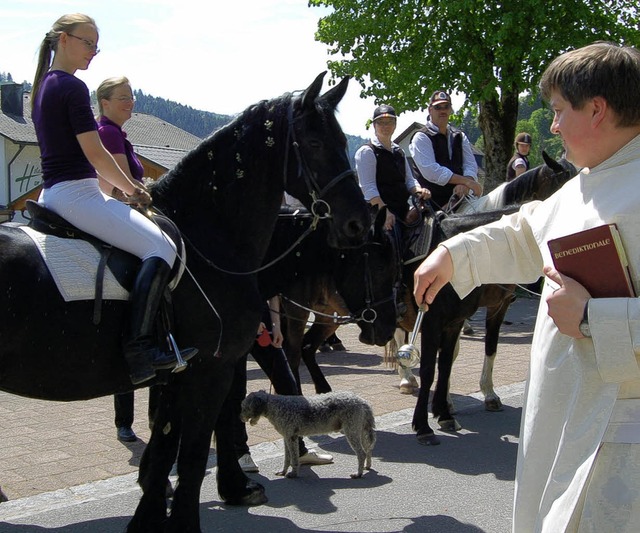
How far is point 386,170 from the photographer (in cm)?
796

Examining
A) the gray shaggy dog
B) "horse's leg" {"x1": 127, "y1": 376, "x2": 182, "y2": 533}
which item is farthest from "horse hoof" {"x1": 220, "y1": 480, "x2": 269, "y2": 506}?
"horse's leg" {"x1": 127, "y1": 376, "x2": 182, "y2": 533}

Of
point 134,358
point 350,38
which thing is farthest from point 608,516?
point 350,38

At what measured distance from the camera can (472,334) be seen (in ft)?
45.2

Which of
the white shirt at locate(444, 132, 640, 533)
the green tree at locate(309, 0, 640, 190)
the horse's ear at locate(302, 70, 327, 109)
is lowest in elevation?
the white shirt at locate(444, 132, 640, 533)

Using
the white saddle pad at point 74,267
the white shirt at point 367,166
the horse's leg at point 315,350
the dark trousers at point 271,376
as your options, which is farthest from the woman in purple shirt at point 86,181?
the white shirt at point 367,166

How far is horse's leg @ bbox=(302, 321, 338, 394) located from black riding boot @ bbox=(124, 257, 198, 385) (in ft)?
12.2

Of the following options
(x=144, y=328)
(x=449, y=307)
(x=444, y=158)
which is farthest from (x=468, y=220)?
(x=144, y=328)

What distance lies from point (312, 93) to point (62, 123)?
1414 millimetres

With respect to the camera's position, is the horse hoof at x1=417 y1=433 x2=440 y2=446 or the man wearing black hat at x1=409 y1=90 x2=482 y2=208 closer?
the horse hoof at x1=417 y1=433 x2=440 y2=446

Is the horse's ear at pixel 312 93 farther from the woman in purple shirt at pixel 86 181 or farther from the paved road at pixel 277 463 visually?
the paved road at pixel 277 463

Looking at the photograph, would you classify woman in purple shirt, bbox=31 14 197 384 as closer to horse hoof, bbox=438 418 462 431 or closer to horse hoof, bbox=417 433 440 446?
horse hoof, bbox=417 433 440 446

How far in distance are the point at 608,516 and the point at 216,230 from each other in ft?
10.1

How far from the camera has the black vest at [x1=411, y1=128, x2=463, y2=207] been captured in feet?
27.5

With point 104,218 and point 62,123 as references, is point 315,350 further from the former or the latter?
point 62,123
